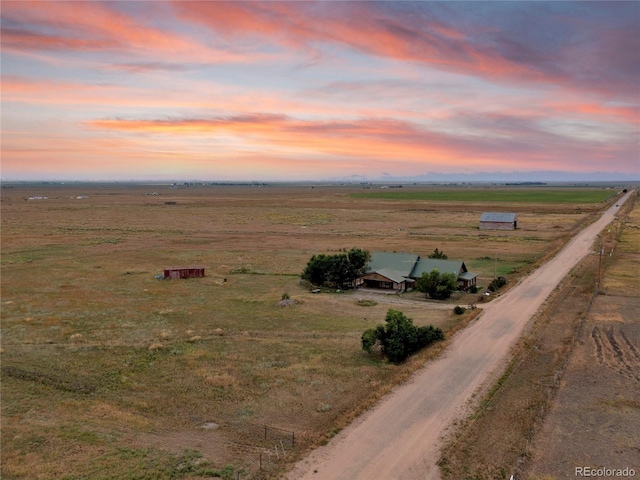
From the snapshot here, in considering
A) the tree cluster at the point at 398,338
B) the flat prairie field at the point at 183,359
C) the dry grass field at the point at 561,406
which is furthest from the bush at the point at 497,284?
the tree cluster at the point at 398,338

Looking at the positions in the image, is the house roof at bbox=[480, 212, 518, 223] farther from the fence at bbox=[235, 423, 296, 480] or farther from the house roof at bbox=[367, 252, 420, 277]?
the fence at bbox=[235, 423, 296, 480]

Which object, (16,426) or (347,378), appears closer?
(16,426)

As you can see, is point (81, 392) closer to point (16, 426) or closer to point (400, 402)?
point (16, 426)

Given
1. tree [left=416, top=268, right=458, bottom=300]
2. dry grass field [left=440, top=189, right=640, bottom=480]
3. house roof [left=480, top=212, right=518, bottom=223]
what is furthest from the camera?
house roof [left=480, top=212, right=518, bottom=223]

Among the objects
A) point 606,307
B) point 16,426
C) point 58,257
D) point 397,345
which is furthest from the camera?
point 58,257

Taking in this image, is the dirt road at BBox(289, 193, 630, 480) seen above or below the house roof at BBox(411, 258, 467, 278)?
below

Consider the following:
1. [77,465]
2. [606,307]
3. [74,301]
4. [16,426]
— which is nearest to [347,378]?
[77,465]

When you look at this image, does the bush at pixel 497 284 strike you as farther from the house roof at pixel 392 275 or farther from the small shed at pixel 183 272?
the small shed at pixel 183 272

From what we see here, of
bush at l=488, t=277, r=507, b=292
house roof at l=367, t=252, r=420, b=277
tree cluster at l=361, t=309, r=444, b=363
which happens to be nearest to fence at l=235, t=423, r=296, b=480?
tree cluster at l=361, t=309, r=444, b=363

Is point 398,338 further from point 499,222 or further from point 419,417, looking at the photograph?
point 499,222
